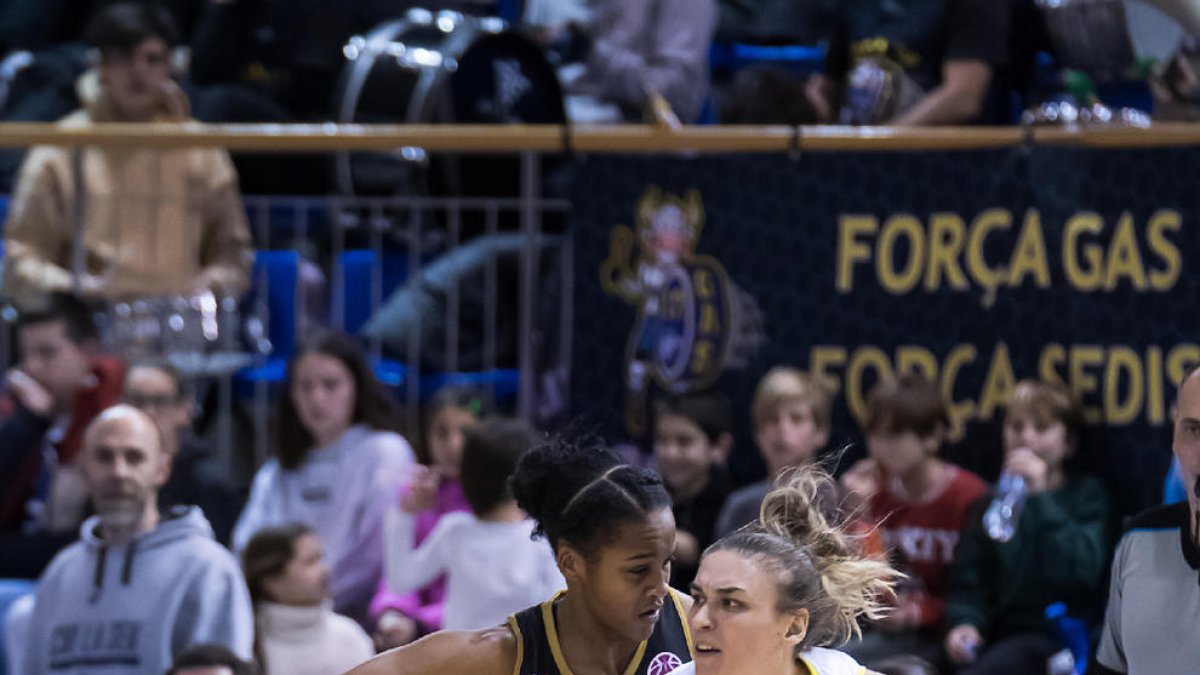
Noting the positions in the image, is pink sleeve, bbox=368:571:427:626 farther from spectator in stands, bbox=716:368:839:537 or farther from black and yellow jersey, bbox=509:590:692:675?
black and yellow jersey, bbox=509:590:692:675

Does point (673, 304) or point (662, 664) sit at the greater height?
point (673, 304)

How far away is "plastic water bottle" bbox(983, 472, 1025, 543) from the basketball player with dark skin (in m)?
2.14

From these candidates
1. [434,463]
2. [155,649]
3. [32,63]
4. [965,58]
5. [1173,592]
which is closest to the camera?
[1173,592]

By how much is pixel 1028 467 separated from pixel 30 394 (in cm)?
330

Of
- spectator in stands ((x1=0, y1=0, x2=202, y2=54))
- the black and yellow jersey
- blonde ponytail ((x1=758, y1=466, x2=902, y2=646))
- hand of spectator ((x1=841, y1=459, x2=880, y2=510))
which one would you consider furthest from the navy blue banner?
spectator in stands ((x1=0, y1=0, x2=202, y2=54))

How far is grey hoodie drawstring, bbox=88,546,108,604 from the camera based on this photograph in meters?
6.34

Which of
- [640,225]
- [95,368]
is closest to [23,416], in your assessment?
[95,368]

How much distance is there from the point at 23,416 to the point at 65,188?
0.99 m

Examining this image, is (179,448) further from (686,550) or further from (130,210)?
(686,550)

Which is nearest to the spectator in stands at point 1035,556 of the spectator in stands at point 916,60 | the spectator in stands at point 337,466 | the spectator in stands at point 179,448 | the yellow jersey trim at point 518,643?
the spectator in stands at point 916,60

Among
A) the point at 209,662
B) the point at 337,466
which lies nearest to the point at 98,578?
the point at 209,662

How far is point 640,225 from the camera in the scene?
7070 mm

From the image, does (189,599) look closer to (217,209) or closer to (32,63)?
(217,209)

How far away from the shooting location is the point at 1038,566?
6.09m
